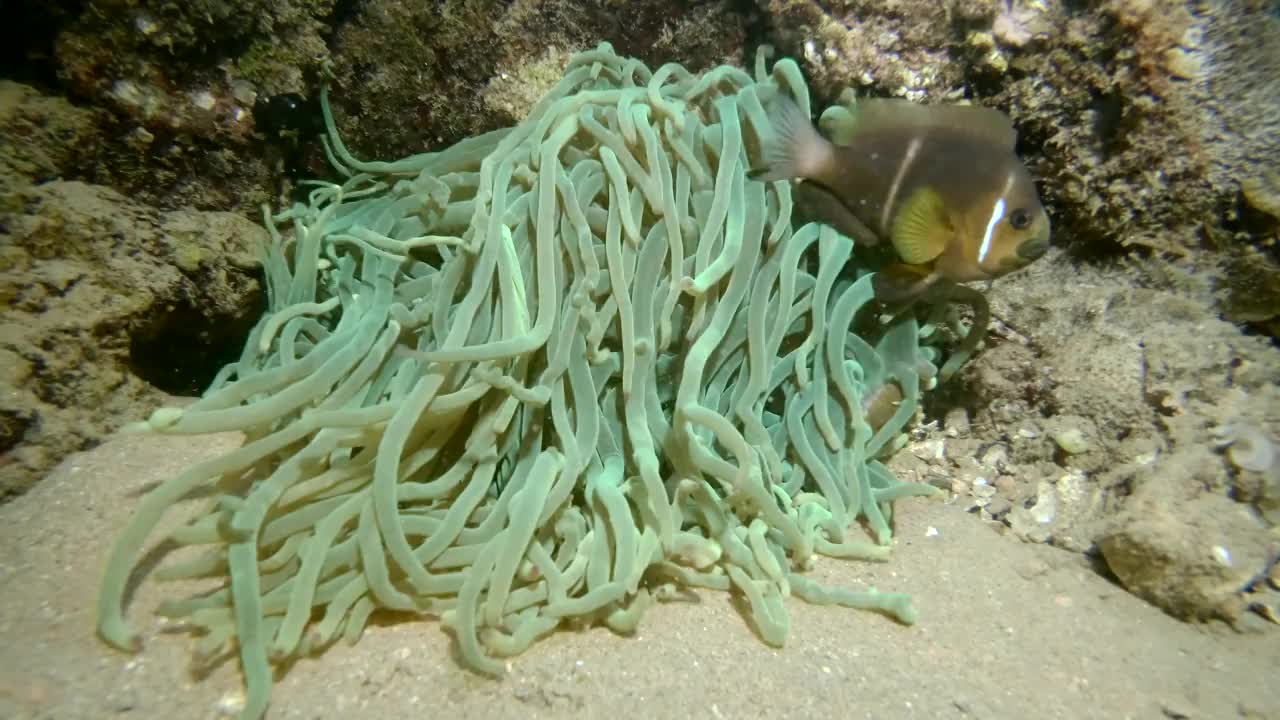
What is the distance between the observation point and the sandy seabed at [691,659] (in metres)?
1.50

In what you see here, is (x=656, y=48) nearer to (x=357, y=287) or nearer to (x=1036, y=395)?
(x=357, y=287)

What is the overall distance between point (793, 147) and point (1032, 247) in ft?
2.43

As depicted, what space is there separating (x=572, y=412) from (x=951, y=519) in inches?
53.4

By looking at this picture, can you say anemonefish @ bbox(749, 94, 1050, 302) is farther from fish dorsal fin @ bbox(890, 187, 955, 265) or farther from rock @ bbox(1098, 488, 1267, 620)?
rock @ bbox(1098, 488, 1267, 620)

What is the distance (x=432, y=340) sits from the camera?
6.74 feet

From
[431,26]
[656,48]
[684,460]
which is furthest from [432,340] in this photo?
[656,48]

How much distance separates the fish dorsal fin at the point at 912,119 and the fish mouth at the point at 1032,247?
1.00 ft

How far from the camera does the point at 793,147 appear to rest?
2133mm

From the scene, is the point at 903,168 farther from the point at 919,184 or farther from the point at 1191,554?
the point at 1191,554

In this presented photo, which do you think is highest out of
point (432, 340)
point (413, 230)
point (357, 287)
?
point (413, 230)

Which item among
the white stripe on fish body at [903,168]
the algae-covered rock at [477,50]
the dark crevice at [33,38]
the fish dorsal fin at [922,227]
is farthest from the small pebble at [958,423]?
the dark crevice at [33,38]

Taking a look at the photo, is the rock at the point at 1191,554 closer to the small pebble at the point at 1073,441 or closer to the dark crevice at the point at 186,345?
the small pebble at the point at 1073,441

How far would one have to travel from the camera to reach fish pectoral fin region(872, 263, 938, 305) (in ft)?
7.10

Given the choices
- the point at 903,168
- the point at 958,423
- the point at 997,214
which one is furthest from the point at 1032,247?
the point at 958,423
